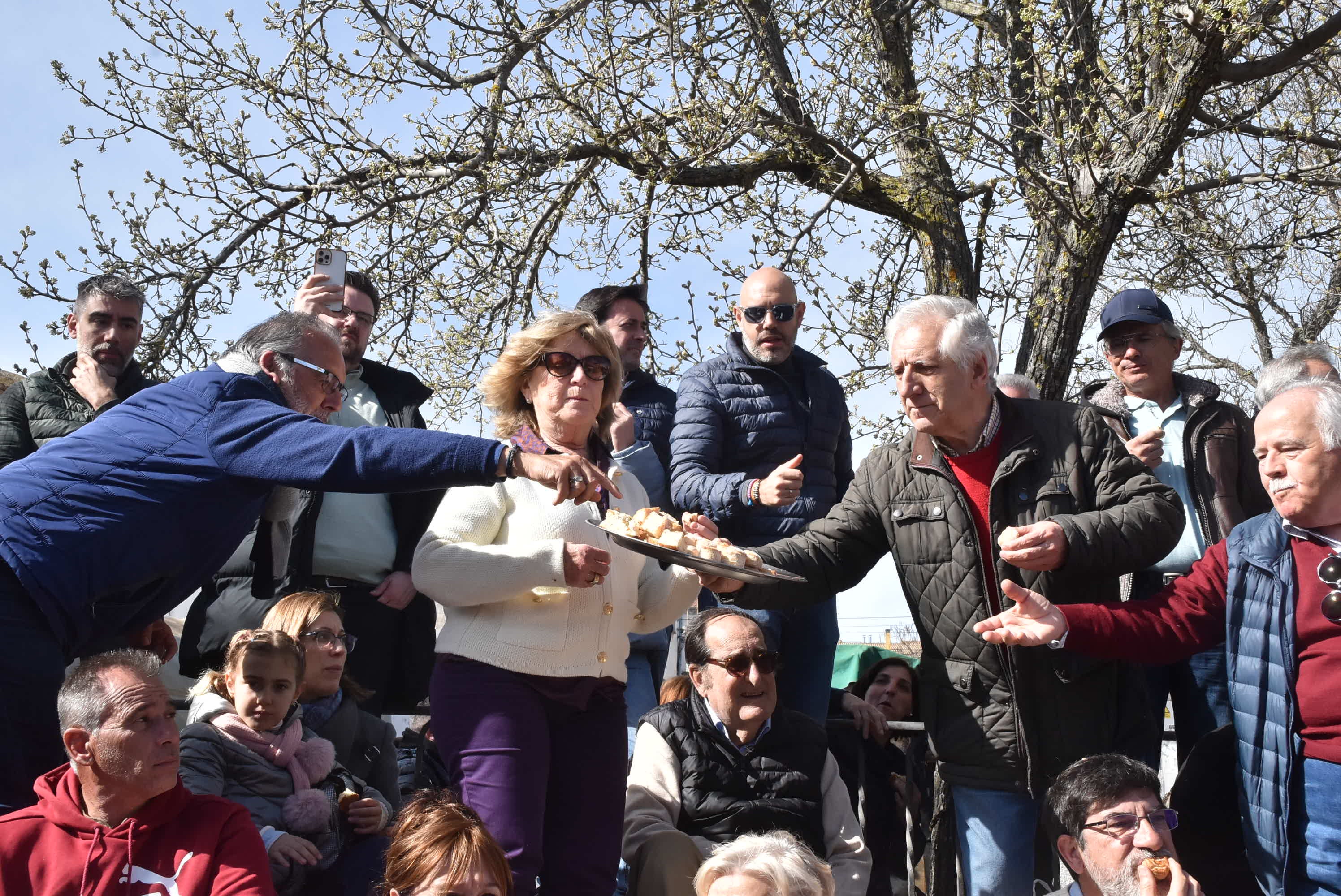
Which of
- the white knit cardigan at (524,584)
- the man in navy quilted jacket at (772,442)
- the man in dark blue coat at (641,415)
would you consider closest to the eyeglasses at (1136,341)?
the man in navy quilted jacket at (772,442)

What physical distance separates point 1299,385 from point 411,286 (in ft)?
21.0

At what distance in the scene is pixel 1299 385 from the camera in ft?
11.5

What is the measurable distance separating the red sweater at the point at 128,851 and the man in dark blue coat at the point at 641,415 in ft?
6.98

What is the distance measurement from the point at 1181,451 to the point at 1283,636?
1.59m

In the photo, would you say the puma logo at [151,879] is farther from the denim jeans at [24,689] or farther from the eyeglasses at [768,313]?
the eyeglasses at [768,313]

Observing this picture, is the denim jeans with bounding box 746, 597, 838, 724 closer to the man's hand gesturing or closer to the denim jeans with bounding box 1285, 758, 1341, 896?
the man's hand gesturing

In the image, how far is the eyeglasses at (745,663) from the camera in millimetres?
4297

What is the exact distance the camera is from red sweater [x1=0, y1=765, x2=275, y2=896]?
300 centimetres

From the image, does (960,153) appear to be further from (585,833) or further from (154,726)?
(154,726)

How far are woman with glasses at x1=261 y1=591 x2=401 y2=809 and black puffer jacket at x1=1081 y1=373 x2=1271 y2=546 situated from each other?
9.03 feet

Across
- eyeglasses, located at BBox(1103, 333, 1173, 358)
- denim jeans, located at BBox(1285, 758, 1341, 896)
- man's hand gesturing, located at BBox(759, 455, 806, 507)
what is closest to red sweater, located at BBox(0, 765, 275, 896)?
man's hand gesturing, located at BBox(759, 455, 806, 507)

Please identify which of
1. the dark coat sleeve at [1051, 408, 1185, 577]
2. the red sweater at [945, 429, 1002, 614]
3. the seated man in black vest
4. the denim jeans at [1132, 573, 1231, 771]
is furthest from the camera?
the denim jeans at [1132, 573, 1231, 771]

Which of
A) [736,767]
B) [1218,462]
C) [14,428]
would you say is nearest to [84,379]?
[14,428]

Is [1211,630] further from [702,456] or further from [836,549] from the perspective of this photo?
[702,456]
